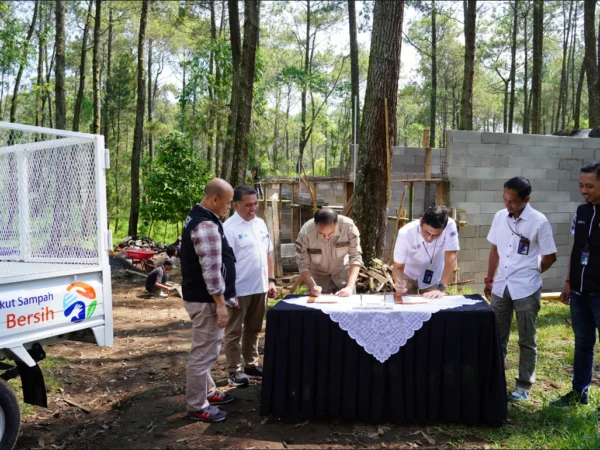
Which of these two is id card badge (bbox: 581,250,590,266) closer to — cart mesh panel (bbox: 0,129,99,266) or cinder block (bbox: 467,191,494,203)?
cart mesh panel (bbox: 0,129,99,266)

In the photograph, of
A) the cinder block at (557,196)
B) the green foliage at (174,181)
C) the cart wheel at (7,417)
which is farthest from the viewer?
the green foliage at (174,181)

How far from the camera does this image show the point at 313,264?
→ 16.3ft

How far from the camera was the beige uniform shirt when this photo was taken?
482 centimetres

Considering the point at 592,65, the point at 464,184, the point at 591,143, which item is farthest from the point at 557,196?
the point at 592,65

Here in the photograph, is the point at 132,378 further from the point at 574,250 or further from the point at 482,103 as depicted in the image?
the point at 482,103

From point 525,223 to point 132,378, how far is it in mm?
4111

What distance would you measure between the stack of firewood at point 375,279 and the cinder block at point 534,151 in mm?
4487

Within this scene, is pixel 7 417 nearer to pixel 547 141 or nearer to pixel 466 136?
pixel 466 136

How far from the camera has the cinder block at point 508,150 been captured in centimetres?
1004

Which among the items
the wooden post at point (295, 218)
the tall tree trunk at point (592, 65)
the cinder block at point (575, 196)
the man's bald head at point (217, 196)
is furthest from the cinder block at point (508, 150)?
the man's bald head at point (217, 196)

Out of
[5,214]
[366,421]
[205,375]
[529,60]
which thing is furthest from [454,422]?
[529,60]

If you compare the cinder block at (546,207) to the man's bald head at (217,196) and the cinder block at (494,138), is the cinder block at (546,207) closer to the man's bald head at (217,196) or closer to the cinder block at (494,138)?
the cinder block at (494,138)

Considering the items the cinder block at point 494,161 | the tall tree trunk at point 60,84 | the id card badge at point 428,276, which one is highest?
the tall tree trunk at point 60,84

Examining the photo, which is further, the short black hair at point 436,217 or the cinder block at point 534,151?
the cinder block at point 534,151
